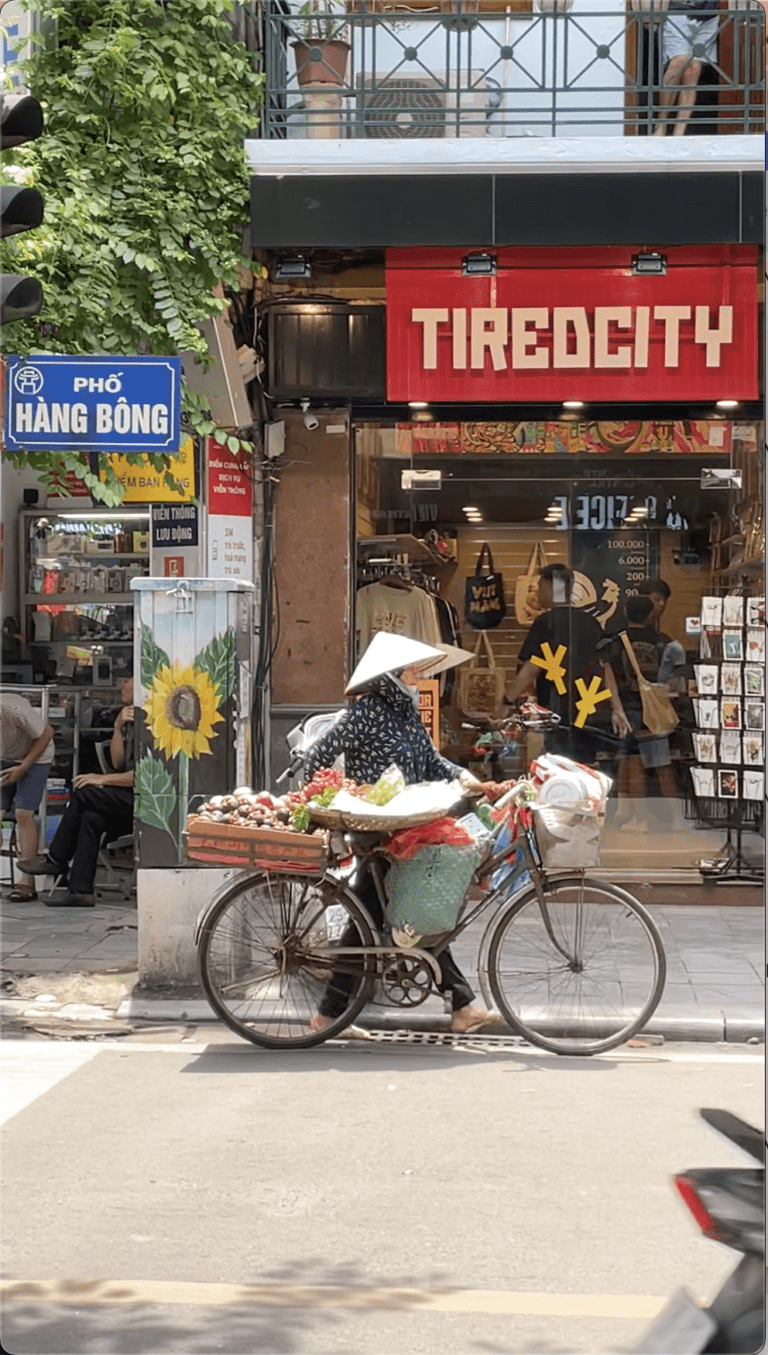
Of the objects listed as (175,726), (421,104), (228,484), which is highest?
(421,104)

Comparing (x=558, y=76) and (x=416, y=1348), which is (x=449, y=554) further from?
(x=416, y=1348)

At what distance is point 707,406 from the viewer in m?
11.0

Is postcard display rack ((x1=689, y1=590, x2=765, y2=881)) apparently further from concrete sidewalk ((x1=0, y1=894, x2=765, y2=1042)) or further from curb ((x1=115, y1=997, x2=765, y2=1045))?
curb ((x1=115, y1=997, x2=765, y2=1045))

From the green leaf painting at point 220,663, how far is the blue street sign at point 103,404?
1114 millimetres

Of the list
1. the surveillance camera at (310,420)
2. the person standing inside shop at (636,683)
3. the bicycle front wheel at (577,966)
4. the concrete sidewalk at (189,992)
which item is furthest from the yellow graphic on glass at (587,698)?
the bicycle front wheel at (577,966)

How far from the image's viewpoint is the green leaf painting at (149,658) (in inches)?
305

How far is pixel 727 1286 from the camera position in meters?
3.07

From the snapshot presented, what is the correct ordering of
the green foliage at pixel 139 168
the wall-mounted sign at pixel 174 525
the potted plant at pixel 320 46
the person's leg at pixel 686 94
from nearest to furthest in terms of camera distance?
the green foliage at pixel 139 168 → the potted plant at pixel 320 46 → the person's leg at pixel 686 94 → the wall-mounted sign at pixel 174 525

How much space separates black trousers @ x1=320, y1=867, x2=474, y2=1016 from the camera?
22.1 feet

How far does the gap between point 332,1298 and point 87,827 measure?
6.35 meters

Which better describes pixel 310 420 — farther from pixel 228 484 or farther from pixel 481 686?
pixel 481 686

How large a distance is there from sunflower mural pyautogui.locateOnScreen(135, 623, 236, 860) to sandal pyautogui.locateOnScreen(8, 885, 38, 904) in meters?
3.18

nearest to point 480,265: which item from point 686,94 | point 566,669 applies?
point 686,94

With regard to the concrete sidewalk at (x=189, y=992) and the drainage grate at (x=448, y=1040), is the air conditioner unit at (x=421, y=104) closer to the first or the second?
the concrete sidewalk at (x=189, y=992)
